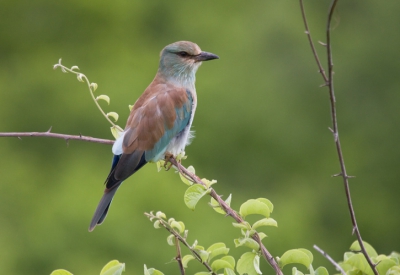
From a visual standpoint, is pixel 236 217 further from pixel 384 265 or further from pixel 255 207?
pixel 384 265

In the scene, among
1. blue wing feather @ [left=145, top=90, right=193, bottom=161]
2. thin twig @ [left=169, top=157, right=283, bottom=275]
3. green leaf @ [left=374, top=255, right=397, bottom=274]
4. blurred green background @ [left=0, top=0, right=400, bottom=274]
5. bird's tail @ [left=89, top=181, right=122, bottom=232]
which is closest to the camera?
thin twig @ [left=169, top=157, right=283, bottom=275]

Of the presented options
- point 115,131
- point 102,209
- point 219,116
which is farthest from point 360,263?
point 219,116

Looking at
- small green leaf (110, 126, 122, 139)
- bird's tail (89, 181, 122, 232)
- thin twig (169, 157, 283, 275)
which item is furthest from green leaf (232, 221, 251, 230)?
small green leaf (110, 126, 122, 139)

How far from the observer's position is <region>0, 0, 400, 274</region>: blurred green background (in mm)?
7758

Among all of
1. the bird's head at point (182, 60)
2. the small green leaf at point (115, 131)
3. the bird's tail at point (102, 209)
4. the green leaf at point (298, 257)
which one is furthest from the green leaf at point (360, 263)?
the bird's head at point (182, 60)

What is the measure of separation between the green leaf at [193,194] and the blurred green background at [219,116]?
5.29m

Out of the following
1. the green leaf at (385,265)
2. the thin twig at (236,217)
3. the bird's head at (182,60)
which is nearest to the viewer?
the thin twig at (236,217)

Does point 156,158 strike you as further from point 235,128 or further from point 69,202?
point 235,128

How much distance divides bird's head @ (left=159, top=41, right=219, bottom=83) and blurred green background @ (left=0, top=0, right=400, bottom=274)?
3.82 meters

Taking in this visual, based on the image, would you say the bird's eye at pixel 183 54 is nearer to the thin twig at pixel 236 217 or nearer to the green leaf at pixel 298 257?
the thin twig at pixel 236 217

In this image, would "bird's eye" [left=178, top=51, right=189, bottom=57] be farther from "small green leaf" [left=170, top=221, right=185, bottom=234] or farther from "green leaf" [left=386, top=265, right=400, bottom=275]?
"green leaf" [left=386, top=265, right=400, bottom=275]

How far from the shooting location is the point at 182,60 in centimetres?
360

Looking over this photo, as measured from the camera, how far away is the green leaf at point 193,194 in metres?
2.07

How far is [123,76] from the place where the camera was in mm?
8344
